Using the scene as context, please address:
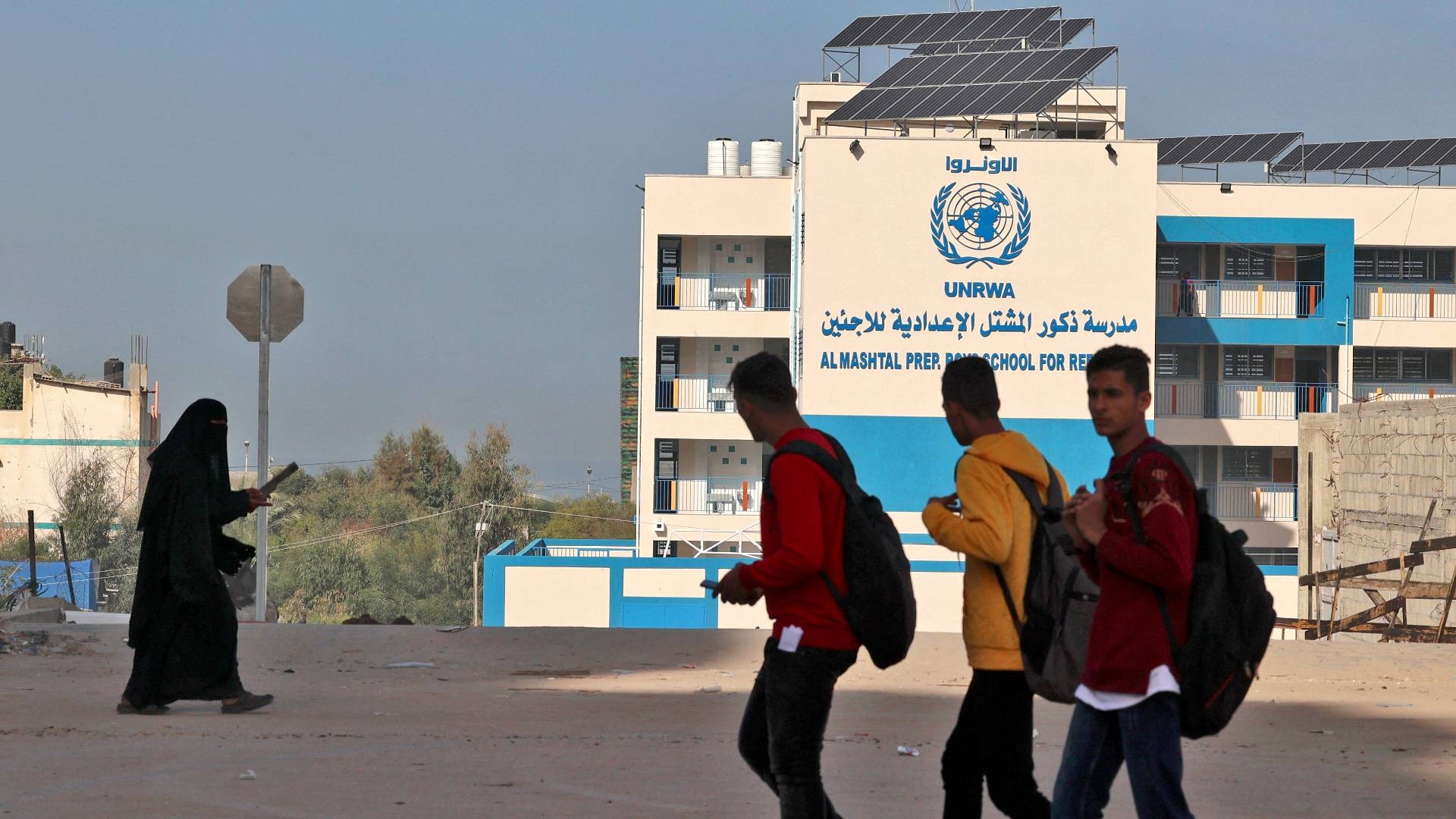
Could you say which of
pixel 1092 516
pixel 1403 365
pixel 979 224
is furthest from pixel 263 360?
pixel 1403 365

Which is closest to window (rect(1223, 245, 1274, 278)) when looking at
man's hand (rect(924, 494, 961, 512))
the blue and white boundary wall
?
the blue and white boundary wall

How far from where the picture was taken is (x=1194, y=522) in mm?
3477

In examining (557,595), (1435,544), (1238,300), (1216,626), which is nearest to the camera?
(1216,626)

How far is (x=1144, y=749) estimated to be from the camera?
11.4ft

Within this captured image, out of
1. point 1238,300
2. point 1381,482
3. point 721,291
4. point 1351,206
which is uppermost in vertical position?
point 1351,206

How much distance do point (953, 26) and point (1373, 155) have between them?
467 inches

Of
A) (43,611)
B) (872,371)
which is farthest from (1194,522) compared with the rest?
(872,371)

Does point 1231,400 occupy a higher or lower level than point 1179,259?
lower

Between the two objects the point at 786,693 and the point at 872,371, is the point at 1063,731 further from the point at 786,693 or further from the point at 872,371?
the point at 872,371

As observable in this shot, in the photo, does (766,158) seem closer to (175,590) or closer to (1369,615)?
(1369,615)

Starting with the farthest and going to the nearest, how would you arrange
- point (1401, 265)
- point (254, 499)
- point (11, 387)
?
point (11, 387) → point (1401, 265) → point (254, 499)

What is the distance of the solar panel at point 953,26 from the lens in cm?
3988

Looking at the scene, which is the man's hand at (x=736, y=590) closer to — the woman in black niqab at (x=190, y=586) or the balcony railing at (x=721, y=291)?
the woman in black niqab at (x=190, y=586)

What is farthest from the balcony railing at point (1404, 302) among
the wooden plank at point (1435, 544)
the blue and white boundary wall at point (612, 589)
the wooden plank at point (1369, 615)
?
the wooden plank at point (1435, 544)
